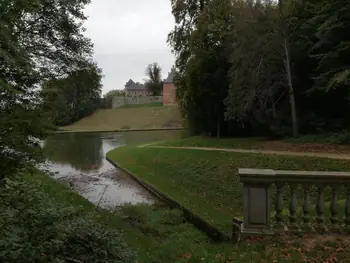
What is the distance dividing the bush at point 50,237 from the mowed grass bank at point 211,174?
16.6 ft

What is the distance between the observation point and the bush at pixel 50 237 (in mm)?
2367

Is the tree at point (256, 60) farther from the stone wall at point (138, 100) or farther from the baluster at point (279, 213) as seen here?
the stone wall at point (138, 100)

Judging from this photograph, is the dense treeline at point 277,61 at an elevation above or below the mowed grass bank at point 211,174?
above

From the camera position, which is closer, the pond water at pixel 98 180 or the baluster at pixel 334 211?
the baluster at pixel 334 211

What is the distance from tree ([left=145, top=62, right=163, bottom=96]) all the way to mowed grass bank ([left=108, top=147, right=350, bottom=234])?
7677cm

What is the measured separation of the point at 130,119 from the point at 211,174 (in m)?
54.9

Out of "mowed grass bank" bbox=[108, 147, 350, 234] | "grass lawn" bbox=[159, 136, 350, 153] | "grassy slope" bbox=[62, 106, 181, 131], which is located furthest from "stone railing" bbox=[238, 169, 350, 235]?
"grassy slope" bbox=[62, 106, 181, 131]

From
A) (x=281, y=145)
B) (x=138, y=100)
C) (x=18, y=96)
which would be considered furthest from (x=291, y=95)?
(x=138, y=100)

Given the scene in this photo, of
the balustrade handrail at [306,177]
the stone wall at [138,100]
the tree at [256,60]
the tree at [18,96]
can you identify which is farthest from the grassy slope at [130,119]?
the balustrade handrail at [306,177]

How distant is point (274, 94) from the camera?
62.3ft

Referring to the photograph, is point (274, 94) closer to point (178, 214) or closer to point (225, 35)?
point (225, 35)

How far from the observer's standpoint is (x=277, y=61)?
17797 mm

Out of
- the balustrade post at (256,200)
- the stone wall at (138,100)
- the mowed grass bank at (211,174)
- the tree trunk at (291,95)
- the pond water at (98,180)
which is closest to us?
the balustrade post at (256,200)

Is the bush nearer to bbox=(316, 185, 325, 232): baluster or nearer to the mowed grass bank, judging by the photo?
bbox=(316, 185, 325, 232): baluster
